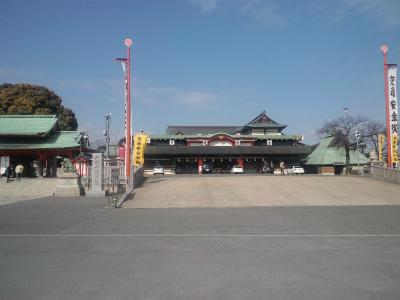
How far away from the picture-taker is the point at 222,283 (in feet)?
16.9

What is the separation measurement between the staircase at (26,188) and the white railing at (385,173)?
2260cm

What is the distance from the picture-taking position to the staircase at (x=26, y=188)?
21328mm

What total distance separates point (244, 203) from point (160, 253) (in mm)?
10360

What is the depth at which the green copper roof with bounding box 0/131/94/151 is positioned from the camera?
1133 inches

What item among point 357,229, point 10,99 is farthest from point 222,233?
point 10,99

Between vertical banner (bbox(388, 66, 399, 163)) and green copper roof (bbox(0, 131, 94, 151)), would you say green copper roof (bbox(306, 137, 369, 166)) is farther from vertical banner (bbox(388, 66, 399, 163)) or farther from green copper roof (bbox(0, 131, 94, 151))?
green copper roof (bbox(0, 131, 94, 151))

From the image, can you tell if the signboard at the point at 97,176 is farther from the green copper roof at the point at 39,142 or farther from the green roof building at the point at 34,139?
the green copper roof at the point at 39,142

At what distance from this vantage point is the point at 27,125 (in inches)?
1197

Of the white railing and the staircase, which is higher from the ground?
the white railing

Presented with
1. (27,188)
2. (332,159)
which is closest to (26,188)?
(27,188)

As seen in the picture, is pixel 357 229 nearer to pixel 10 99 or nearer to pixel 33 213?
pixel 33 213

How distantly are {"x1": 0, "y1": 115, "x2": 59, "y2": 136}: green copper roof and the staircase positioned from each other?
5.22 m

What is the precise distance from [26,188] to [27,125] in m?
9.37

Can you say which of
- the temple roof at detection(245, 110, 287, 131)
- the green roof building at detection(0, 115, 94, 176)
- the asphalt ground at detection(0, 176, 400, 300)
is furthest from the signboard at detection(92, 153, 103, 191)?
the temple roof at detection(245, 110, 287, 131)
